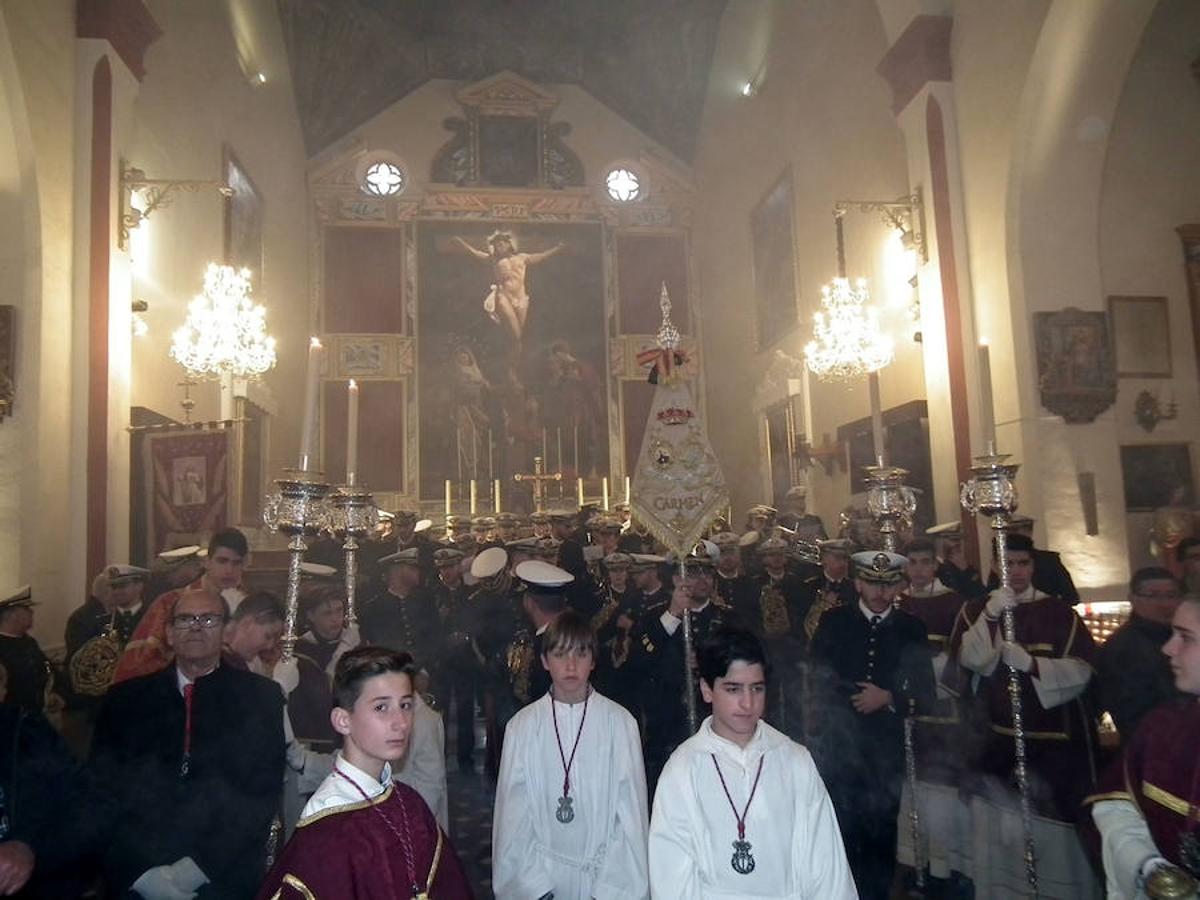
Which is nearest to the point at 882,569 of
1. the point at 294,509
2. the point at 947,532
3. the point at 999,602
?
the point at 999,602

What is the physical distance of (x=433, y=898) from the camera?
229 cm

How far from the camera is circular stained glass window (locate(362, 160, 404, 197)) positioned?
17.7 m

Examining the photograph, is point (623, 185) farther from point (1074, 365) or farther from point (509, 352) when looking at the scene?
point (1074, 365)

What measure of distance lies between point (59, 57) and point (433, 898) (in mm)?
7762

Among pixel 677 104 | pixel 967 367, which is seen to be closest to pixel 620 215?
pixel 677 104

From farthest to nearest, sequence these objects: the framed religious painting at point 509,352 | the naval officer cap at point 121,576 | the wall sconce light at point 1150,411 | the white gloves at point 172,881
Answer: the framed religious painting at point 509,352, the wall sconce light at point 1150,411, the naval officer cap at point 121,576, the white gloves at point 172,881

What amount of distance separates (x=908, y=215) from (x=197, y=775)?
8.22m

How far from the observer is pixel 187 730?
3064 mm

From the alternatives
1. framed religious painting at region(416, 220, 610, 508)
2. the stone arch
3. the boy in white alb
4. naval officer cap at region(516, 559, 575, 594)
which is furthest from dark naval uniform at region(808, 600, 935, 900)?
framed religious painting at region(416, 220, 610, 508)

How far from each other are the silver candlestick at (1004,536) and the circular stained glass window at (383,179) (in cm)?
1574

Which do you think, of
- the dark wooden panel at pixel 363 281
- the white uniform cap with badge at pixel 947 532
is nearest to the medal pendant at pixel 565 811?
the white uniform cap with badge at pixel 947 532

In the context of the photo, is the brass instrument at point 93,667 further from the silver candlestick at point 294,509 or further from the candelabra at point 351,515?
the silver candlestick at point 294,509

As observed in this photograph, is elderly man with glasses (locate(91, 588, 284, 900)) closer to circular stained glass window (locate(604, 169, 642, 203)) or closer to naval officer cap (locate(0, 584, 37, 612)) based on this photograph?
naval officer cap (locate(0, 584, 37, 612))

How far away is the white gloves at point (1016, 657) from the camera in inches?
148
